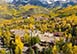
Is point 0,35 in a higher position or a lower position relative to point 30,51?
lower

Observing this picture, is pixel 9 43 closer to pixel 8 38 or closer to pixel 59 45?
pixel 8 38

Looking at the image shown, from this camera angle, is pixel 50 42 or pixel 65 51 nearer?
pixel 65 51

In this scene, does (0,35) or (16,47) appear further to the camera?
(0,35)

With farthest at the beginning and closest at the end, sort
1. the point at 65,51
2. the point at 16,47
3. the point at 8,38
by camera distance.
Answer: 1. the point at 8,38
2. the point at 16,47
3. the point at 65,51

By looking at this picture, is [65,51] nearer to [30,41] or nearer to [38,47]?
[38,47]

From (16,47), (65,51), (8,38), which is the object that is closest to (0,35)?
(8,38)

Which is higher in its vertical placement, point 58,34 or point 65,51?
point 65,51

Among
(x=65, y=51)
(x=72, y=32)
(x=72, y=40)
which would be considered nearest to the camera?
(x=65, y=51)

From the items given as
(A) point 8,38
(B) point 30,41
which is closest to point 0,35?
(A) point 8,38

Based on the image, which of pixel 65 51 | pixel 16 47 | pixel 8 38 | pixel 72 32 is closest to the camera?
pixel 65 51
